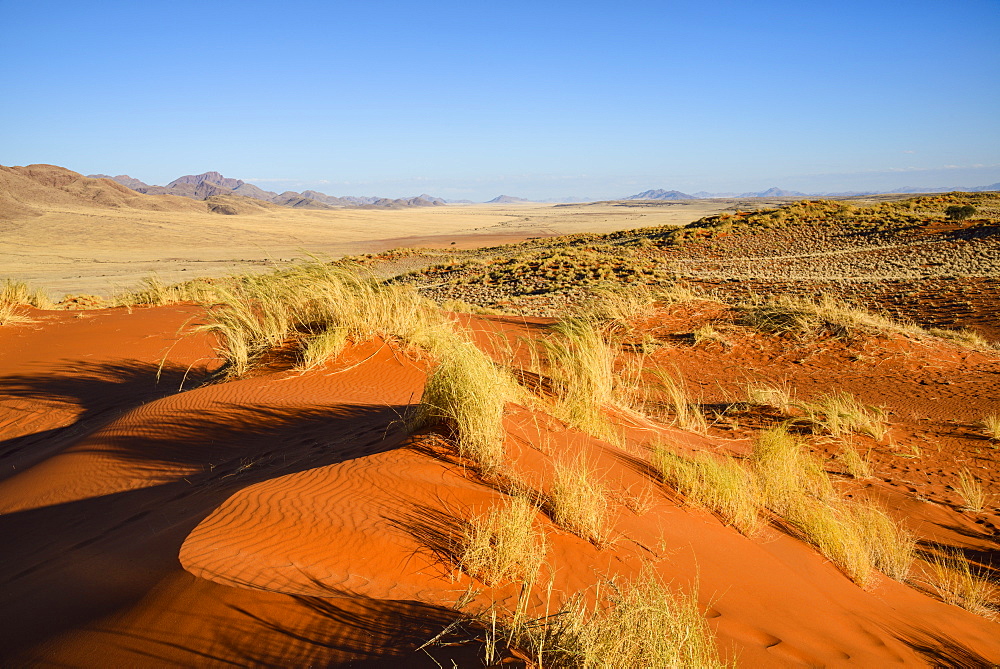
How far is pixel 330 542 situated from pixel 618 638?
4.74 feet

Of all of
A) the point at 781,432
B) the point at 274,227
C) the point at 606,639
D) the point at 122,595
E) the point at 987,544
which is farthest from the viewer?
the point at 274,227

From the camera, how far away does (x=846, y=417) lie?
7.17 metres

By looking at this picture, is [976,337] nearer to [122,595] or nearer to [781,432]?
[781,432]

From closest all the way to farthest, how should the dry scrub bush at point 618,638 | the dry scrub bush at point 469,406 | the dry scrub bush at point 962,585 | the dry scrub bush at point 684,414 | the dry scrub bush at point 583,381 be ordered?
the dry scrub bush at point 618,638 < the dry scrub bush at point 962,585 < the dry scrub bush at point 469,406 < the dry scrub bush at point 583,381 < the dry scrub bush at point 684,414

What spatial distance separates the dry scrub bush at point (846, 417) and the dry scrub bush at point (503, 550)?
535 centimetres

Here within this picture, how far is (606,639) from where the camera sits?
201cm

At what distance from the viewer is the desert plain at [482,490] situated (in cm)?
235

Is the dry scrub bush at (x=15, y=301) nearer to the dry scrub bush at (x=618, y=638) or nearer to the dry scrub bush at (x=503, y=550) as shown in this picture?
the dry scrub bush at (x=503, y=550)

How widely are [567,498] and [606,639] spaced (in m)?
1.30

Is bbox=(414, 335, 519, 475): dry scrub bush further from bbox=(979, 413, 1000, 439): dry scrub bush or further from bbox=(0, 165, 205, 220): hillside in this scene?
bbox=(0, 165, 205, 220): hillside

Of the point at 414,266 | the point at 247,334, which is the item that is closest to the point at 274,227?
the point at 414,266

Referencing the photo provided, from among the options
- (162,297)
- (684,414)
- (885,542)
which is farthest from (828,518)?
(162,297)

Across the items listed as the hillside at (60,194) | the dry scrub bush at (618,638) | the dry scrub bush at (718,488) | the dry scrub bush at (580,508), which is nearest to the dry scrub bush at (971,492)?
the dry scrub bush at (718,488)

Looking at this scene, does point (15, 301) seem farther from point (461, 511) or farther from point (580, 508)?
point (580, 508)
